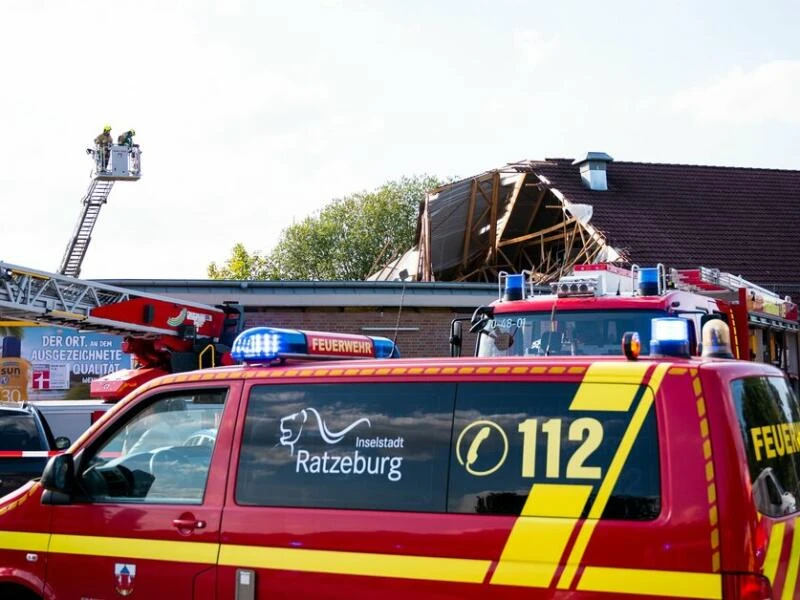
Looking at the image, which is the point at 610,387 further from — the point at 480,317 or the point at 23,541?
the point at 480,317

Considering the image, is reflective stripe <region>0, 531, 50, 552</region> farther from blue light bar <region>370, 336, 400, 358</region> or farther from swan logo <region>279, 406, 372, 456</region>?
blue light bar <region>370, 336, 400, 358</region>

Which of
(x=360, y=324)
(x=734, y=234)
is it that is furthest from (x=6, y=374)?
(x=734, y=234)

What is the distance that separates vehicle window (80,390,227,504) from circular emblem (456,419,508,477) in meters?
1.25

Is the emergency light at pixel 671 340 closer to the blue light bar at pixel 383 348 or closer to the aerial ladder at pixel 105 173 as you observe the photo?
the blue light bar at pixel 383 348

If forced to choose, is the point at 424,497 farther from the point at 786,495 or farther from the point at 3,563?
the point at 3,563

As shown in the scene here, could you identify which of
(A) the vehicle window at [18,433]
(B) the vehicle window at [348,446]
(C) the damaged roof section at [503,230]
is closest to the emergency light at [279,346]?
(B) the vehicle window at [348,446]

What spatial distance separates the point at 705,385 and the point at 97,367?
21584mm

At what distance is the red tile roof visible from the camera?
24391 millimetres

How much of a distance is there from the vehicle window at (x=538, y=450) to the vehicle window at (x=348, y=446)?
0.10 meters

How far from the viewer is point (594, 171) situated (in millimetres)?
26141

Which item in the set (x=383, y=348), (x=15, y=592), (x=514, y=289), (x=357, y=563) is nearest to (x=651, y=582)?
(x=357, y=563)

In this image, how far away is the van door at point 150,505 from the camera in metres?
4.65

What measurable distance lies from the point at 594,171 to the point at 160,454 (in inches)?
882

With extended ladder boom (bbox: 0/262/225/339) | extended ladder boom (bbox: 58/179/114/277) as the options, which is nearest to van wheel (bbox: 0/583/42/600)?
extended ladder boom (bbox: 0/262/225/339)
